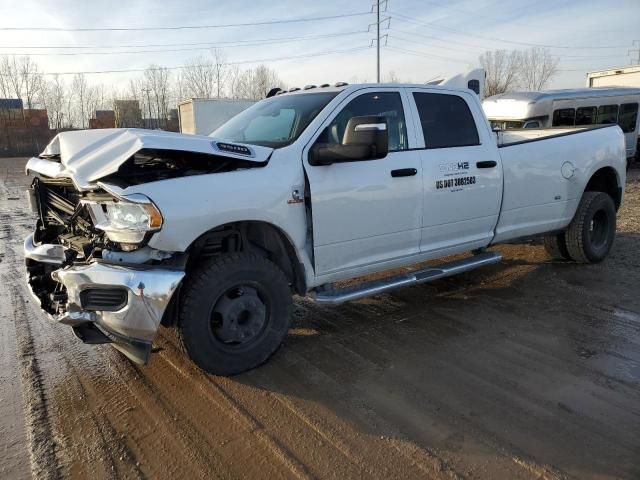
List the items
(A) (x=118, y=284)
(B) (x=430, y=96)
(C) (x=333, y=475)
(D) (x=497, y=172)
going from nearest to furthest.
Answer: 1. (C) (x=333, y=475)
2. (A) (x=118, y=284)
3. (B) (x=430, y=96)
4. (D) (x=497, y=172)

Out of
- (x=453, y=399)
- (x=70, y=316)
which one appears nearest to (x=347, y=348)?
(x=453, y=399)

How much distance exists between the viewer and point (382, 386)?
3.38 metres

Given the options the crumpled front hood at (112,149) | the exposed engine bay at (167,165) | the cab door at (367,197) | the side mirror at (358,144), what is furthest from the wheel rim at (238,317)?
the side mirror at (358,144)

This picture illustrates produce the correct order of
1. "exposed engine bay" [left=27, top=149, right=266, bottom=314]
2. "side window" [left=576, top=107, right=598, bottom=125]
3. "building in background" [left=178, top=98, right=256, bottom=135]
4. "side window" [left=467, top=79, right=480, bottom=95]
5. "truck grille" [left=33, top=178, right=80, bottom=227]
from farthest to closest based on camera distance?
1. "building in background" [left=178, top=98, right=256, bottom=135]
2. "side window" [left=576, top=107, right=598, bottom=125]
3. "side window" [left=467, top=79, right=480, bottom=95]
4. "truck grille" [left=33, top=178, right=80, bottom=227]
5. "exposed engine bay" [left=27, top=149, right=266, bottom=314]

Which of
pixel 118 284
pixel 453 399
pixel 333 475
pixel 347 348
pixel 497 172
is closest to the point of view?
pixel 333 475

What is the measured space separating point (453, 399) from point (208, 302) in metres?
1.67

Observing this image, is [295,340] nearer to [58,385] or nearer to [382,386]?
[382,386]

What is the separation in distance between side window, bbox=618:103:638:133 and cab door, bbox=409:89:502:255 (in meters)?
15.1

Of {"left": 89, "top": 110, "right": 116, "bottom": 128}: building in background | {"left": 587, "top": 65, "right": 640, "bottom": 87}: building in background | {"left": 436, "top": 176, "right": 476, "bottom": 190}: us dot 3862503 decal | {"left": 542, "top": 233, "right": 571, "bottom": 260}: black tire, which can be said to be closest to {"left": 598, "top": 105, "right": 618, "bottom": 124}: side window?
{"left": 587, "top": 65, "right": 640, "bottom": 87}: building in background

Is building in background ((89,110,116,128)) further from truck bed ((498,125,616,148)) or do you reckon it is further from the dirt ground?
the dirt ground

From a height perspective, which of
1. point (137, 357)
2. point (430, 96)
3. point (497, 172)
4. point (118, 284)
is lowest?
point (137, 357)

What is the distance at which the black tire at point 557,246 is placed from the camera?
6.28 metres

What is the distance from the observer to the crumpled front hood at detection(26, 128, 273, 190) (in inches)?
123

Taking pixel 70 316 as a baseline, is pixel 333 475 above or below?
below
